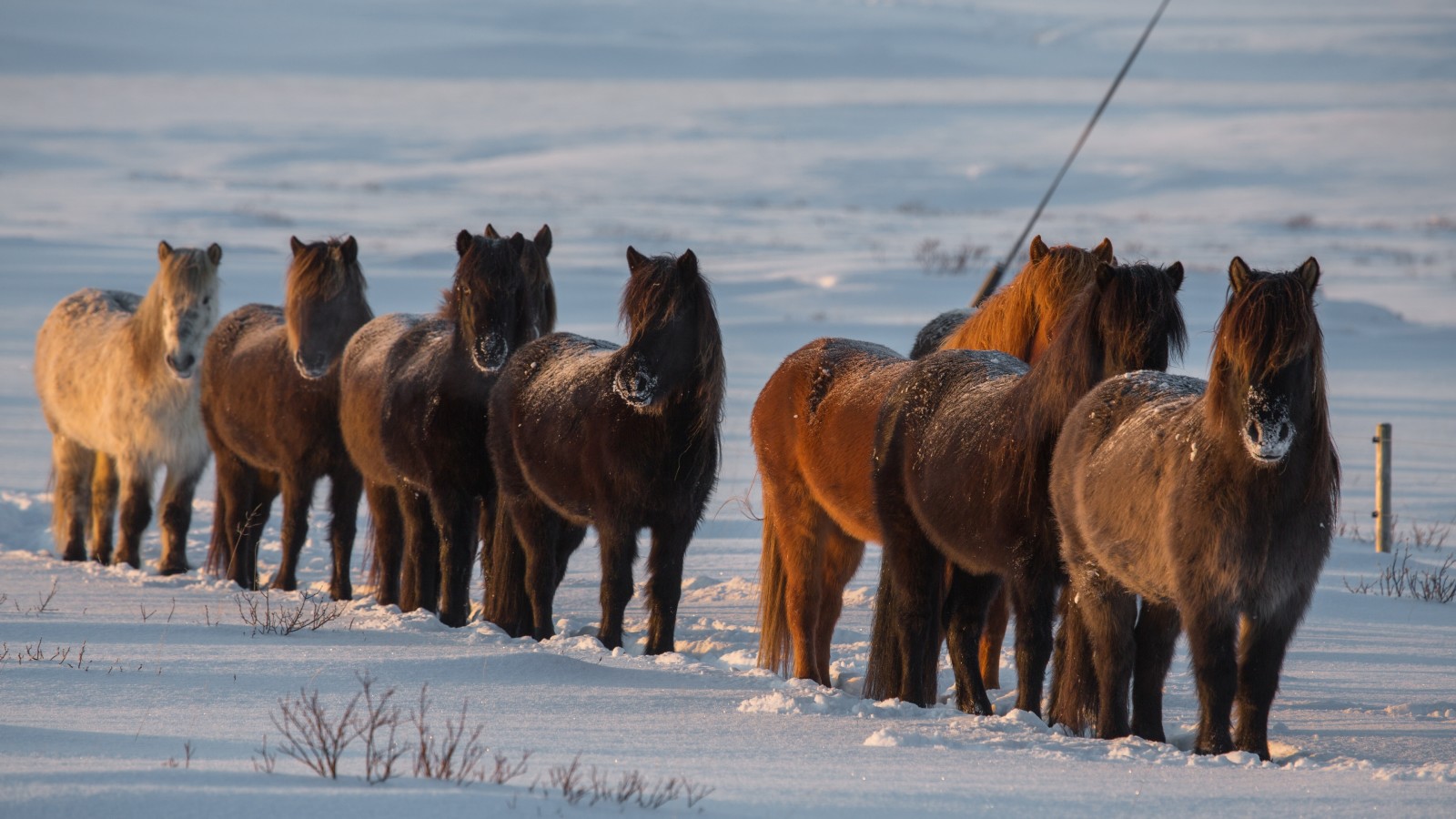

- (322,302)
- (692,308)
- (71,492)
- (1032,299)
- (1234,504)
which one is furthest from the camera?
(71,492)

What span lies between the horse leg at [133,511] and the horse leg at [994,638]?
246 inches

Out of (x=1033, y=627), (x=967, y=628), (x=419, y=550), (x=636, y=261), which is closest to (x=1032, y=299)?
(x=967, y=628)

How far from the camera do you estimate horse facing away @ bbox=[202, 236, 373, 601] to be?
9.34 metres

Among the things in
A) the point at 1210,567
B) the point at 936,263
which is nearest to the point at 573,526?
the point at 1210,567

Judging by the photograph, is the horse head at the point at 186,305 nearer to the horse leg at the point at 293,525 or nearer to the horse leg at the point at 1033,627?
the horse leg at the point at 293,525

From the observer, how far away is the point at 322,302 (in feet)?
31.3

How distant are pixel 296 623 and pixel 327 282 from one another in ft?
11.0

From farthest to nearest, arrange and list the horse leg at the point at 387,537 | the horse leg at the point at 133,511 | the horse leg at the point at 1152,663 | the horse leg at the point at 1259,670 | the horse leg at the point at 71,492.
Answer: the horse leg at the point at 71,492 < the horse leg at the point at 133,511 < the horse leg at the point at 387,537 < the horse leg at the point at 1152,663 < the horse leg at the point at 1259,670

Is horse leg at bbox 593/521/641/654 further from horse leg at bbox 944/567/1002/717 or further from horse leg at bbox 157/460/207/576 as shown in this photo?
horse leg at bbox 157/460/207/576

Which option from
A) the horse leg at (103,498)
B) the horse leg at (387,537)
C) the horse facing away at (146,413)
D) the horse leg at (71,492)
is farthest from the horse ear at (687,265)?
the horse leg at (71,492)

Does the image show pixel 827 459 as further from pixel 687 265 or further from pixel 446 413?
pixel 446 413

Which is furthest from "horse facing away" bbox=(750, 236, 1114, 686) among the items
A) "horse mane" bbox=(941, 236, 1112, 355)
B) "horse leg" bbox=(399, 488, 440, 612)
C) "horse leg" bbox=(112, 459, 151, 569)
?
"horse leg" bbox=(112, 459, 151, 569)

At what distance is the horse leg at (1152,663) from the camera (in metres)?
5.57

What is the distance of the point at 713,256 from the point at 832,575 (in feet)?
92.7
